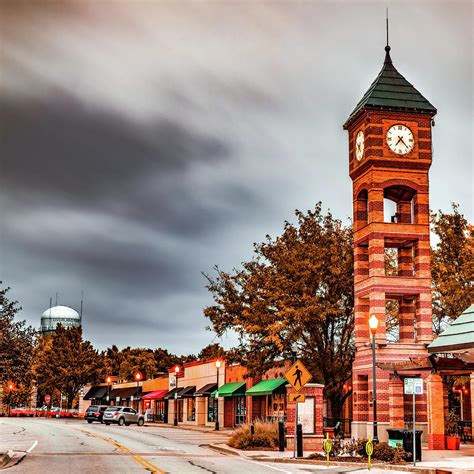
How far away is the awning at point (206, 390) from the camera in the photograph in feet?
207

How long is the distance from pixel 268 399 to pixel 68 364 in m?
57.0

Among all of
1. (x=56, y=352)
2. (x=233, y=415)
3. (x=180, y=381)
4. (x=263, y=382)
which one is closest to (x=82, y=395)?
(x=56, y=352)

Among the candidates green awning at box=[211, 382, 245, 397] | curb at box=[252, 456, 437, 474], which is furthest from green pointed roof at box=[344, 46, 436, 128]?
green awning at box=[211, 382, 245, 397]

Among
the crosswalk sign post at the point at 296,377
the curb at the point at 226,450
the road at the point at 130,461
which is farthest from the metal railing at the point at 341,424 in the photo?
the crosswalk sign post at the point at 296,377

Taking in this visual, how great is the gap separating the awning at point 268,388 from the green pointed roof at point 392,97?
658 inches

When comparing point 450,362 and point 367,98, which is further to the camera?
point 367,98

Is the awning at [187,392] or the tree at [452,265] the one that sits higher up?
the tree at [452,265]

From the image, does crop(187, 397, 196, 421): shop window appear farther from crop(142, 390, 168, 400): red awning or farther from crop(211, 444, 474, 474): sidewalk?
crop(211, 444, 474, 474): sidewalk

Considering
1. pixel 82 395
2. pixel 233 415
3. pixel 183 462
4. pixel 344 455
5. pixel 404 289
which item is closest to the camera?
pixel 183 462

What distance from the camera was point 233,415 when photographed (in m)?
60.6

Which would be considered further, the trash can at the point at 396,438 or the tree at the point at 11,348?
the tree at the point at 11,348

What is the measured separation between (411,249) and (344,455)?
18.7 m

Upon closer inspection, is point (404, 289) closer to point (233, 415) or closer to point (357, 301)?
point (357, 301)

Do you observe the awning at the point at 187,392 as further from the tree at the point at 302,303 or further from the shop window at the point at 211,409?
the tree at the point at 302,303
